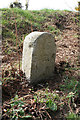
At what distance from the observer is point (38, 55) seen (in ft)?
8.79

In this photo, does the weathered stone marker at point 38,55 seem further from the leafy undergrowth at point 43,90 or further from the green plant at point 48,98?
the green plant at point 48,98

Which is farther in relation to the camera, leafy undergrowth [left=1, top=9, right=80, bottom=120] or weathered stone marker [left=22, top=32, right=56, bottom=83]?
weathered stone marker [left=22, top=32, right=56, bottom=83]

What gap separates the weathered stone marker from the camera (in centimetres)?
259

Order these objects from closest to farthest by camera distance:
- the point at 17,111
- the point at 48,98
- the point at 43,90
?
the point at 17,111 → the point at 48,98 → the point at 43,90

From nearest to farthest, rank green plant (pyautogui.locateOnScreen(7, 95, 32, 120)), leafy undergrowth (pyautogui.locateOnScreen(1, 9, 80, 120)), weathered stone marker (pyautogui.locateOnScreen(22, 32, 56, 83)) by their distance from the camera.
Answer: green plant (pyautogui.locateOnScreen(7, 95, 32, 120)) → leafy undergrowth (pyautogui.locateOnScreen(1, 9, 80, 120)) → weathered stone marker (pyautogui.locateOnScreen(22, 32, 56, 83))

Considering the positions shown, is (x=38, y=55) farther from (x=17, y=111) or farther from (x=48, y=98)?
(x=17, y=111)

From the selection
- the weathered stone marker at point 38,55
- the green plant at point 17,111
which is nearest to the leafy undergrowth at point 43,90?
the green plant at point 17,111

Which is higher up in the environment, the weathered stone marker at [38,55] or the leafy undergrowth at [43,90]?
the weathered stone marker at [38,55]

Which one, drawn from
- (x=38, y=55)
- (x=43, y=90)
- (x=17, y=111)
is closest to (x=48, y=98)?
(x=43, y=90)

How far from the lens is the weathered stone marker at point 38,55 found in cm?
259

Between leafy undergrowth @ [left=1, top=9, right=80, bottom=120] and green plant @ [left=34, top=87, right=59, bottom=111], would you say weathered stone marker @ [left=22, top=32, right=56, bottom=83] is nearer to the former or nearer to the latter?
leafy undergrowth @ [left=1, top=9, right=80, bottom=120]

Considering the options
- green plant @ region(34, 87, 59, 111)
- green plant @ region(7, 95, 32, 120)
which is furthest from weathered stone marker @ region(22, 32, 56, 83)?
green plant @ region(7, 95, 32, 120)

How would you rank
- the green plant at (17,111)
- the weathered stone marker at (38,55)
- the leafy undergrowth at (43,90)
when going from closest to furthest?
the green plant at (17,111) < the leafy undergrowth at (43,90) < the weathered stone marker at (38,55)

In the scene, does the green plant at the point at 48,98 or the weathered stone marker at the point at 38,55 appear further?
the weathered stone marker at the point at 38,55
